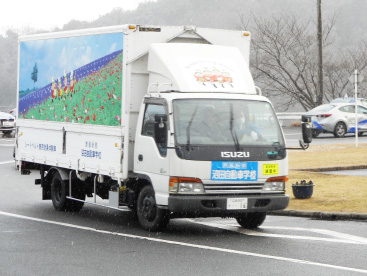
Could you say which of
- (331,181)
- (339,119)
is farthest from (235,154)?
(339,119)

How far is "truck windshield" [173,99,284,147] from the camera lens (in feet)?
37.3

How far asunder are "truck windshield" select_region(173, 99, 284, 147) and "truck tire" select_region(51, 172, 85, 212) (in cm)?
376

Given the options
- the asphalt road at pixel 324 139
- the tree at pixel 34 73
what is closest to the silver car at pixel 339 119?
the asphalt road at pixel 324 139

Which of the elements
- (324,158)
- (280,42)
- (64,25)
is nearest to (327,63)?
(280,42)

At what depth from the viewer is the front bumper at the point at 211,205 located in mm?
11156

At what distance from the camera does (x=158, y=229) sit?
1181 cm

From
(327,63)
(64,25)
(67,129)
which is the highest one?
(64,25)

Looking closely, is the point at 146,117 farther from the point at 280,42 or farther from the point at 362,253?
the point at 280,42

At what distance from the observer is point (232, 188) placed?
11.4 meters

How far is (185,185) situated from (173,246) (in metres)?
1.02

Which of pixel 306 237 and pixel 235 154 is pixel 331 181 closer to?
pixel 306 237

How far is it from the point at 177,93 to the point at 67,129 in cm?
317

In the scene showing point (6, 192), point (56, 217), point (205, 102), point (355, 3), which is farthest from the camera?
point (355, 3)

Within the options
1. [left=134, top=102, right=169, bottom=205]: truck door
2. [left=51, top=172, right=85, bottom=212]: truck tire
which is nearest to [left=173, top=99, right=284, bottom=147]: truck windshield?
[left=134, top=102, right=169, bottom=205]: truck door
